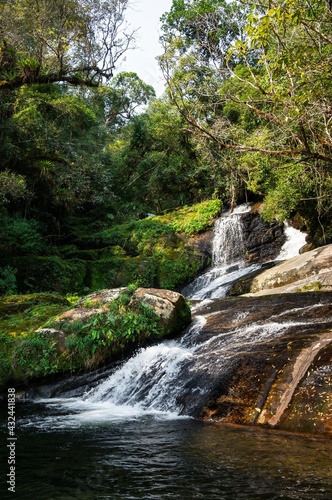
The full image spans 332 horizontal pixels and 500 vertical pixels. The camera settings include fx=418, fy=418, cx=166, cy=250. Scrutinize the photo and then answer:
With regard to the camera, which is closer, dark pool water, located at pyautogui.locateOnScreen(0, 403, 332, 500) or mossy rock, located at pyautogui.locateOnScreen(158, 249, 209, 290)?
dark pool water, located at pyautogui.locateOnScreen(0, 403, 332, 500)

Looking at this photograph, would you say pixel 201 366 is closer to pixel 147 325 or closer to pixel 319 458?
pixel 147 325

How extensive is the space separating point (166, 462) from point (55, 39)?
11.6 meters

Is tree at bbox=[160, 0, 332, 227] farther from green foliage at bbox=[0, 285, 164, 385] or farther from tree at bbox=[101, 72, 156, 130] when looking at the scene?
tree at bbox=[101, 72, 156, 130]

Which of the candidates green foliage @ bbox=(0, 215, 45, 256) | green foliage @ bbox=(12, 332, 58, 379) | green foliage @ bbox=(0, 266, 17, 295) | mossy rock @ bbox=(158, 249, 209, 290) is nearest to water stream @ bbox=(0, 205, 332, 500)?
green foliage @ bbox=(12, 332, 58, 379)

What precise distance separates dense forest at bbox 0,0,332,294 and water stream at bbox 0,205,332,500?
312cm

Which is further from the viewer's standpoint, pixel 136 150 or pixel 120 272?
pixel 136 150

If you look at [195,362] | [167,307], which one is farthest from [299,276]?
[195,362]

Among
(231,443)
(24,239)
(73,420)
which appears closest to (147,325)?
(73,420)

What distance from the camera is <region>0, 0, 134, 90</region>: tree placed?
1143cm

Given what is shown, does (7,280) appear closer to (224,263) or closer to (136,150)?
(224,263)

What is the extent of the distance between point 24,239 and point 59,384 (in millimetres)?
9768

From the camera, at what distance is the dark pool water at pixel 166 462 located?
338 cm

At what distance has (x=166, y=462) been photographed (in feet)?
13.3

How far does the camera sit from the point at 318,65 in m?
5.31
